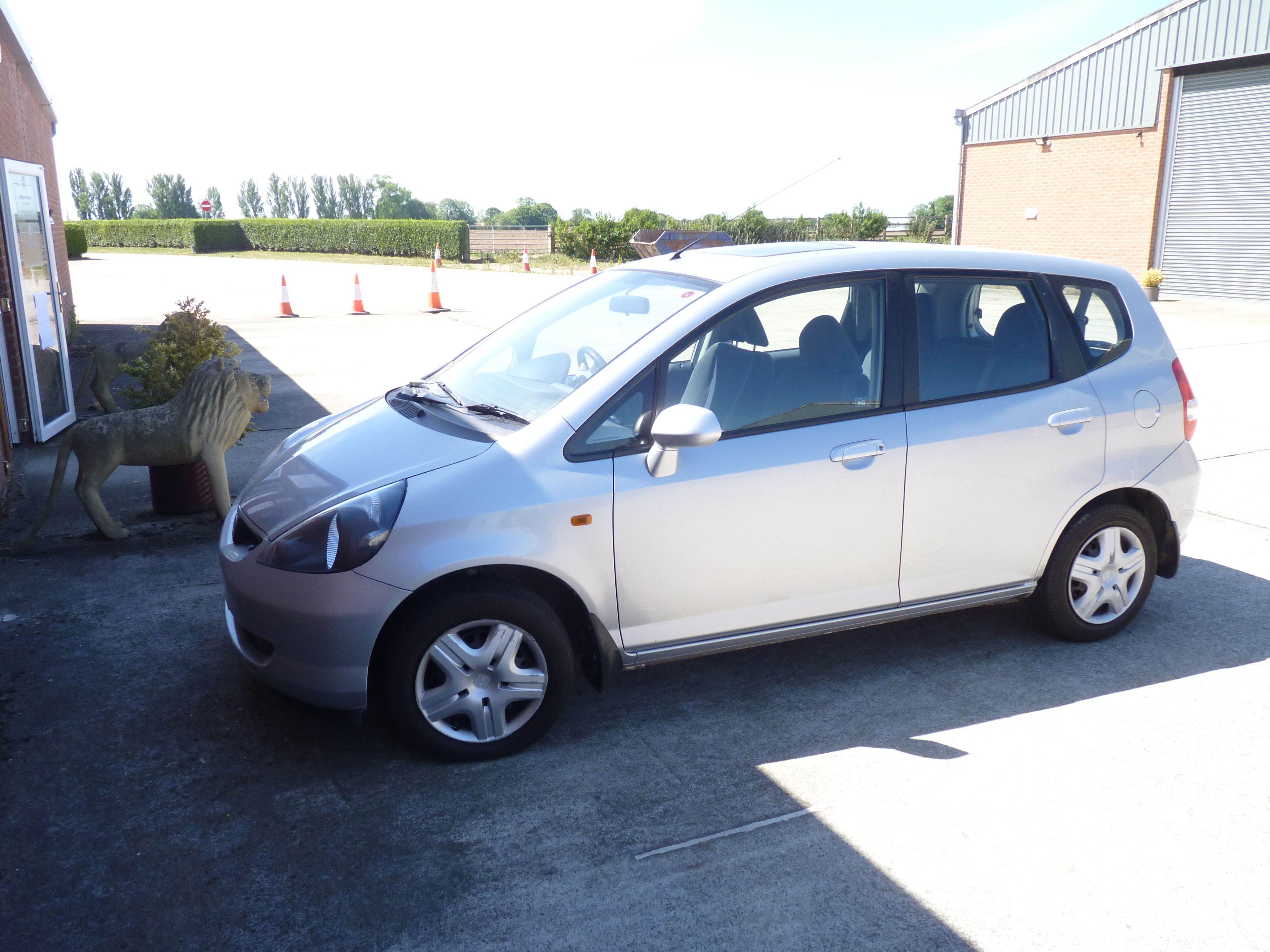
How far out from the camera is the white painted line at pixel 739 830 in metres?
3.09

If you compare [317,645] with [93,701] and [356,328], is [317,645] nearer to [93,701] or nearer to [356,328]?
[93,701]

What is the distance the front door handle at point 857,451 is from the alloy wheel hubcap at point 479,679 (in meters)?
1.30

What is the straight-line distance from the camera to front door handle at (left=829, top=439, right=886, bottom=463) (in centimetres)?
377

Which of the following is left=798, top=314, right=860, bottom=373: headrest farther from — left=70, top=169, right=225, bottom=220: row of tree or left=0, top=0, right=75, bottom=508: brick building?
left=70, top=169, right=225, bottom=220: row of tree

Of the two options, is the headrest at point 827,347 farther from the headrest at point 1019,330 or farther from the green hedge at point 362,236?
the green hedge at point 362,236

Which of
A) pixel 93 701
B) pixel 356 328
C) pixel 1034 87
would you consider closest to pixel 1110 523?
pixel 93 701

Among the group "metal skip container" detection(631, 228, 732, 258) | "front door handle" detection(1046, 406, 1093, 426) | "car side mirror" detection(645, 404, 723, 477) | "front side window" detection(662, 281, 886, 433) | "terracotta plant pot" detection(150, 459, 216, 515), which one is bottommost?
"terracotta plant pot" detection(150, 459, 216, 515)

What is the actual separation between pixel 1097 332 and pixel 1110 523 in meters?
0.84

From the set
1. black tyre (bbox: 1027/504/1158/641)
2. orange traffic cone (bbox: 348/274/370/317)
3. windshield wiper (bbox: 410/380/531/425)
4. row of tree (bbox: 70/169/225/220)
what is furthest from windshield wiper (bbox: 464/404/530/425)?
row of tree (bbox: 70/169/225/220)

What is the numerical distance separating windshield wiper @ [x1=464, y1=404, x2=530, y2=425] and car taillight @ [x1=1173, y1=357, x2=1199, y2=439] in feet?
9.57

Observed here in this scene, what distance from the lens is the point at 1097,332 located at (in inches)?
175

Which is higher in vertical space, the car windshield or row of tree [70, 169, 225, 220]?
row of tree [70, 169, 225, 220]

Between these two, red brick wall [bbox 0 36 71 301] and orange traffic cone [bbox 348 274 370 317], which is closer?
red brick wall [bbox 0 36 71 301]

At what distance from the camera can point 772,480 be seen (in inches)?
145
